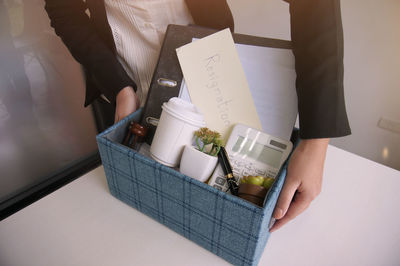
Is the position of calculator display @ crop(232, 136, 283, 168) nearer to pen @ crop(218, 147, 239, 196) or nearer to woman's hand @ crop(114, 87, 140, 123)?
pen @ crop(218, 147, 239, 196)

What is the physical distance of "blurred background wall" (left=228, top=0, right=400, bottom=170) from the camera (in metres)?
1.03

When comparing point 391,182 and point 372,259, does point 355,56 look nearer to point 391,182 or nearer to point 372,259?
point 391,182

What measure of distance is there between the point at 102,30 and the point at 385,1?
1.10 m

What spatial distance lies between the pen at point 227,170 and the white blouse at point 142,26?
377 millimetres

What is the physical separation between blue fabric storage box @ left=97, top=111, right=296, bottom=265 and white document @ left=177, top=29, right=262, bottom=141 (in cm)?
15

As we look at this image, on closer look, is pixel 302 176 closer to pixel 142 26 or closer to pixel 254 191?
pixel 254 191

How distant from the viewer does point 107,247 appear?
0.44 meters

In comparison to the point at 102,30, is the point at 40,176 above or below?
below

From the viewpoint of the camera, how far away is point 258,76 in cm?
50

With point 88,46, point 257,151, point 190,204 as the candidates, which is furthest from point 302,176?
point 88,46

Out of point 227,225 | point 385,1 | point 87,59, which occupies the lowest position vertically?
point 227,225

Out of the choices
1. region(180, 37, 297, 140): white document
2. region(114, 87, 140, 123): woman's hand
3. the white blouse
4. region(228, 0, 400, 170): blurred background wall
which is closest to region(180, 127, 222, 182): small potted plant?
region(180, 37, 297, 140): white document

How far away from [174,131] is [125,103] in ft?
0.78

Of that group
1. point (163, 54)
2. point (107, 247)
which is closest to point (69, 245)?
point (107, 247)
